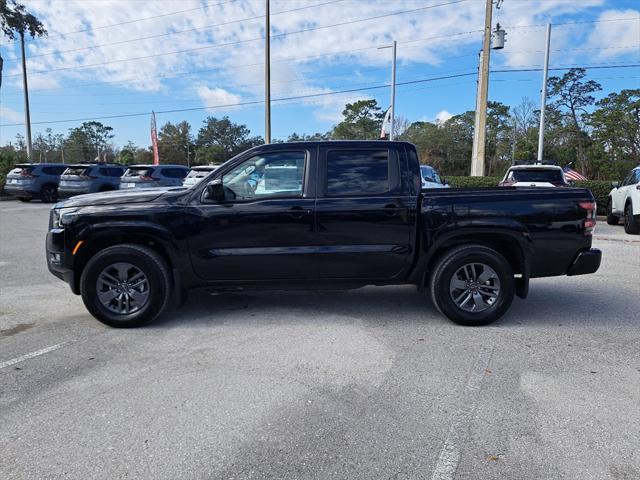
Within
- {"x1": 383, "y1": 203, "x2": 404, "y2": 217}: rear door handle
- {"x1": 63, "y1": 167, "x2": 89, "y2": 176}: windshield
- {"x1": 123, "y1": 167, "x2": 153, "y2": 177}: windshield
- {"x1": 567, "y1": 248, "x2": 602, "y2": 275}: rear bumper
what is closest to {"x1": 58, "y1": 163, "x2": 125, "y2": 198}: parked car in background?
{"x1": 63, "y1": 167, "x2": 89, "y2": 176}: windshield

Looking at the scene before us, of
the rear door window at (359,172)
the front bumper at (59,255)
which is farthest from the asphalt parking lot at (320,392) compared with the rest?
the rear door window at (359,172)

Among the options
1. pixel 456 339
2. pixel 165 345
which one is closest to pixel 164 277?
pixel 165 345

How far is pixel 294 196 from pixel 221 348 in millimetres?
1627

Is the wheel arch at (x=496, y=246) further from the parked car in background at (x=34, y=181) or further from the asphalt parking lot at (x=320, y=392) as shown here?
the parked car in background at (x=34, y=181)

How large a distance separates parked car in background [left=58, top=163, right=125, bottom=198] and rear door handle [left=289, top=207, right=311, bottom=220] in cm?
1644

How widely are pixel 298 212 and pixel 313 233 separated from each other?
0.85ft

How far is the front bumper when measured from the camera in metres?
4.83

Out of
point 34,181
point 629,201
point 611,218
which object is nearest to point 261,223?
point 629,201

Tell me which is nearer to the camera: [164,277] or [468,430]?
[468,430]

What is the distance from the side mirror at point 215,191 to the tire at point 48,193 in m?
18.8

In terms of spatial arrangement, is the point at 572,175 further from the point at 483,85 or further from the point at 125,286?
the point at 125,286

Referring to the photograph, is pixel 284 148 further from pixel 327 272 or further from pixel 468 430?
pixel 468 430

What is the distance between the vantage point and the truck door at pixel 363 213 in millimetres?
4891

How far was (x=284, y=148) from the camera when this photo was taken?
4.98 m
